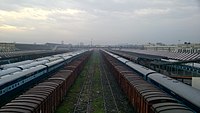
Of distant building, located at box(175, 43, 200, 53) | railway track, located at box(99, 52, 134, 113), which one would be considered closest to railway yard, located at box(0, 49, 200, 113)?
railway track, located at box(99, 52, 134, 113)

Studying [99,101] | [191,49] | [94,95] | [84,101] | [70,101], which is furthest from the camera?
[191,49]

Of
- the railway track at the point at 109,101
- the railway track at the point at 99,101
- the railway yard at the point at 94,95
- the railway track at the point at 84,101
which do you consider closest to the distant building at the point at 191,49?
the railway track at the point at 109,101

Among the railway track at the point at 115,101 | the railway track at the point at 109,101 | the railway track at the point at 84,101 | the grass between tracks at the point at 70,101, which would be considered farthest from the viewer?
the railway track at the point at 109,101

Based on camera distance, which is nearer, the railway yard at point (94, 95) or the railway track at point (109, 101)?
the railway yard at point (94, 95)

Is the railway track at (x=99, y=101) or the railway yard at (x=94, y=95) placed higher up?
the railway yard at (x=94, y=95)

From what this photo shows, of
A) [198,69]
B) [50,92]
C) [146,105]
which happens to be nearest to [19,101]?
[50,92]

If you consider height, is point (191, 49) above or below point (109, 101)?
above

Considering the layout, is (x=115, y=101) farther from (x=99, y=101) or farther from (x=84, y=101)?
(x=84, y=101)

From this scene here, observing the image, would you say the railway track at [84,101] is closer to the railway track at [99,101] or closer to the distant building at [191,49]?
the railway track at [99,101]

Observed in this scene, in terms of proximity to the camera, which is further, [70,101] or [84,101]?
[84,101]

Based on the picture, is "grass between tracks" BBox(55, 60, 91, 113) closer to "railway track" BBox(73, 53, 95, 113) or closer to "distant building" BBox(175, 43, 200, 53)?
"railway track" BBox(73, 53, 95, 113)

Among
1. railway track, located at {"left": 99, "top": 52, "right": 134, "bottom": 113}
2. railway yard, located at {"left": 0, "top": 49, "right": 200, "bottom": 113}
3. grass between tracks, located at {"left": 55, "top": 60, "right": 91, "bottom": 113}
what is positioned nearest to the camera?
railway yard, located at {"left": 0, "top": 49, "right": 200, "bottom": 113}

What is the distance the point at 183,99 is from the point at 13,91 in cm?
1444

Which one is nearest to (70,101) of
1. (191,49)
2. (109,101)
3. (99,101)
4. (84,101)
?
(84,101)
